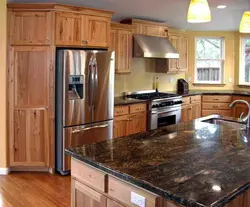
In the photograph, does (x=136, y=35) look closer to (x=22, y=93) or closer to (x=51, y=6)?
(x=51, y=6)

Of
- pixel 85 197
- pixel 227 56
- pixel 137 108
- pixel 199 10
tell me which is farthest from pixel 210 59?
pixel 85 197

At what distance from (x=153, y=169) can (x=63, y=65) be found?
2576mm

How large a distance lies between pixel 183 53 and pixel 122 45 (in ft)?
6.16

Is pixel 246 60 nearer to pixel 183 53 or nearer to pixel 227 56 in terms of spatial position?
pixel 227 56

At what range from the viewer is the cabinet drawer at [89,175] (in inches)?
78.2

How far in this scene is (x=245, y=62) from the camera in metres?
6.87

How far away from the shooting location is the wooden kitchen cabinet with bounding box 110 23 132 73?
510cm

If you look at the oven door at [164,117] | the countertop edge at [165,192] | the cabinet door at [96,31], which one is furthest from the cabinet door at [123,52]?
the countertop edge at [165,192]

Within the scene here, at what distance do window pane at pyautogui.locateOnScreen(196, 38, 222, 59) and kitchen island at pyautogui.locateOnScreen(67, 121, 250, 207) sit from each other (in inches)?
183

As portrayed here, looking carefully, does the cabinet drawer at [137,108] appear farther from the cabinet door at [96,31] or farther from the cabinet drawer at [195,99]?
the cabinet drawer at [195,99]

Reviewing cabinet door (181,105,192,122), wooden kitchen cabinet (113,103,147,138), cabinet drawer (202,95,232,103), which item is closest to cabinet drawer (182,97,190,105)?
cabinet door (181,105,192,122)

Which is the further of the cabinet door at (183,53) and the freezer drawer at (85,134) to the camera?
the cabinet door at (183,53)

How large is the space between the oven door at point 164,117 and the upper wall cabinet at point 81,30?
1622 mm

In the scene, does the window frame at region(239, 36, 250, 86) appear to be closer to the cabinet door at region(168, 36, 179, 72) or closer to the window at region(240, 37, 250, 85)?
the window at region(240, 37, 250, 85)
